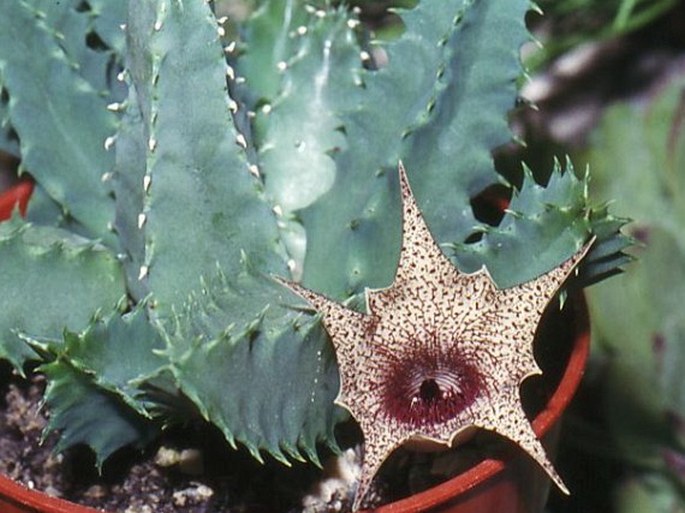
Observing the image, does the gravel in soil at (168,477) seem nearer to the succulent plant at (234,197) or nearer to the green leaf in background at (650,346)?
the succulent plant at (234,197)

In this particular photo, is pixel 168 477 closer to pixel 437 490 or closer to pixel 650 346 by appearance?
pixel 437 490

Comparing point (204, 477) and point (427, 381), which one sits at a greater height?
point (427, 381)

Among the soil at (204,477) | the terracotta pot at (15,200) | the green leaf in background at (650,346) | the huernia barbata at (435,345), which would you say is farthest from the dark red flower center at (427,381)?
the green leaf in background at (650,346)

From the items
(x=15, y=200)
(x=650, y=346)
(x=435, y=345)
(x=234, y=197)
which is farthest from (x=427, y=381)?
(x=650, y=346)

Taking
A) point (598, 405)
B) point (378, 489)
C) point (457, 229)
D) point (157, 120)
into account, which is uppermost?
point (157, 120)

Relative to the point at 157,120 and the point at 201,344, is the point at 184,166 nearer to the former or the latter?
the point at 157,120

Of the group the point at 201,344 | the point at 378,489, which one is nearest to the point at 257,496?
the point at 378,489

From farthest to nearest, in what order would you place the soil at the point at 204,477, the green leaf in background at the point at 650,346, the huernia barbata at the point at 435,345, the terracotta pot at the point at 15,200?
the green leaf in background at the point at 650,346
the terracotta pot at the point at 15,200
the soil at the point at 204,477
the huernia barbata at the point at 435,345
